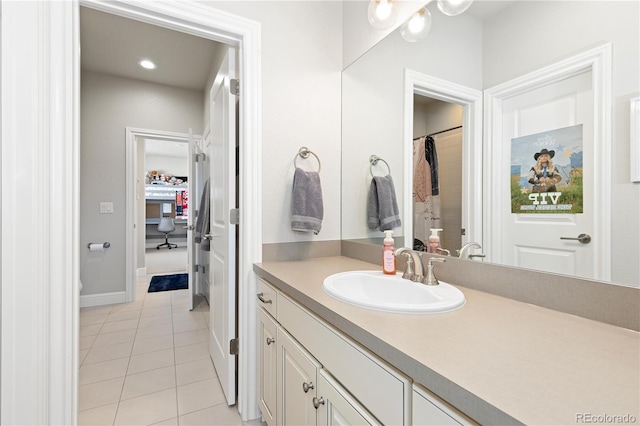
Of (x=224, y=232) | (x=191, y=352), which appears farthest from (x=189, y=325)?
(x=224, y=232)

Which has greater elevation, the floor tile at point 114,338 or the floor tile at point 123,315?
the floor tile at point 123,315

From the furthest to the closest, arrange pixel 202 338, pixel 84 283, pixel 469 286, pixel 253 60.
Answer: pixel 84 283, pixel 202 338, pixel 253 60, pixel 469 286

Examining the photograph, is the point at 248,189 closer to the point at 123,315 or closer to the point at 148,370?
the point at 148,370

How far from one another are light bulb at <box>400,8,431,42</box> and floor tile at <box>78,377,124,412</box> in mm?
2467

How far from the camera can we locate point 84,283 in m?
3.26

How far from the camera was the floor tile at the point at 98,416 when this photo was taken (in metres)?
1.49

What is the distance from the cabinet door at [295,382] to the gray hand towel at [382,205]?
2.48ft

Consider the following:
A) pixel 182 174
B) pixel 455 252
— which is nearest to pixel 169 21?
pixel 455 252

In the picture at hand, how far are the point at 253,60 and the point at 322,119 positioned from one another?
0.48 metres

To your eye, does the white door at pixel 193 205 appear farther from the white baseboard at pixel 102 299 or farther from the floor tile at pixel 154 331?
the white baseboard at pixel 102 299

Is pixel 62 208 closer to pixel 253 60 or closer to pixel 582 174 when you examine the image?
pixel 253 60

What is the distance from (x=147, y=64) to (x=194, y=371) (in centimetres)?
303

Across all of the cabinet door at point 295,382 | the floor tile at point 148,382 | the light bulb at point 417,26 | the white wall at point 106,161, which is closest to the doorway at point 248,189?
the cabinet door at point 295,382

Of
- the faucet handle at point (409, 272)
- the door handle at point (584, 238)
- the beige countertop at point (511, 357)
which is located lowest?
the beige countertop at point (511, 357)
